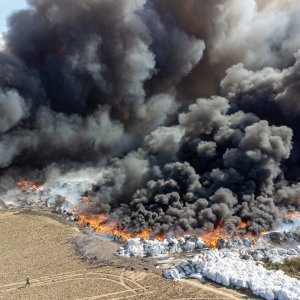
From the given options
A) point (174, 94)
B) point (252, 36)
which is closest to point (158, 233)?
point (174, 94)

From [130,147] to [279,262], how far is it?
34525 mm

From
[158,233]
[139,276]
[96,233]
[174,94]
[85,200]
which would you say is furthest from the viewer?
[174,94]

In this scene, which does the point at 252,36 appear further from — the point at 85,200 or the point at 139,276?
the point at 139,276

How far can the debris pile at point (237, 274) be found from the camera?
3156 cm

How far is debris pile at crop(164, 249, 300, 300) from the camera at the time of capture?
1243 inches

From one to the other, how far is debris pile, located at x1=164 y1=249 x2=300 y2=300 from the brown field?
96 centimetres

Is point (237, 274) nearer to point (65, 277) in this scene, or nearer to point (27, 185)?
point (65, 277)

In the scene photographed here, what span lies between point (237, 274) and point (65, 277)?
1305 cm

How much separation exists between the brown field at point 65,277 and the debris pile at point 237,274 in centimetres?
96

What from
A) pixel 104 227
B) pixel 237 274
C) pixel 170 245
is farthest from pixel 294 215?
pixel 104 227

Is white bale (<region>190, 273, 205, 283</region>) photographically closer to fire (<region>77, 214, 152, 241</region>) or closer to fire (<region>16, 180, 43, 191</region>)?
fire (<region>77, 214, 152, 241</region>)

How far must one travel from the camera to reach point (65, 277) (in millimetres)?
36688

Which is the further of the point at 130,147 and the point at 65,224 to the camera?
the point at 130,147

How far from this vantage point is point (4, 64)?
61.8 m
